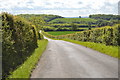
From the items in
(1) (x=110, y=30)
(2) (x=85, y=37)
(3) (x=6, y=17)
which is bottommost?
(2) (x=85, y=37)

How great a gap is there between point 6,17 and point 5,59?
12.6ft

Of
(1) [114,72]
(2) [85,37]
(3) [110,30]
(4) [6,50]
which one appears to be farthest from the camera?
(2) [85,37]

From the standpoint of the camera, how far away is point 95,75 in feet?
29.1

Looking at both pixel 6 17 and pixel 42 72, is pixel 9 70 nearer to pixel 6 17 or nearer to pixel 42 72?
pixel 42 72

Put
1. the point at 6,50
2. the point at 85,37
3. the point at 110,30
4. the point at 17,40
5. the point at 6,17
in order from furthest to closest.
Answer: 1. the point at 85,37
2. the point at 110,30
3. the point at 17,40
4. the point at 6,17
5. the point at 6,50

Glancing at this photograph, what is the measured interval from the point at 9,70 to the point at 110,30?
15.7 m

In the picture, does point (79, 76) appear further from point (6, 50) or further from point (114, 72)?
point (6, 50)

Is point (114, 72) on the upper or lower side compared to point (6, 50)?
lower

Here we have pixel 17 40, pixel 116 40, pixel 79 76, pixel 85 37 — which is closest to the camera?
pixel 79 76

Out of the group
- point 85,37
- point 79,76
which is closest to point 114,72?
point 79,76

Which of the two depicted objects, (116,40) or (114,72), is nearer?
(114,72)

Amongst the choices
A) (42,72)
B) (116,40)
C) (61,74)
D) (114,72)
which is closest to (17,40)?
(42,72)

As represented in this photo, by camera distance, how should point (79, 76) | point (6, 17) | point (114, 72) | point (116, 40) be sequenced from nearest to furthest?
point (79, 76)
point (114, 72)
point (6, 17)
point (116, 40)

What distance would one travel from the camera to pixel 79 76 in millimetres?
8781
